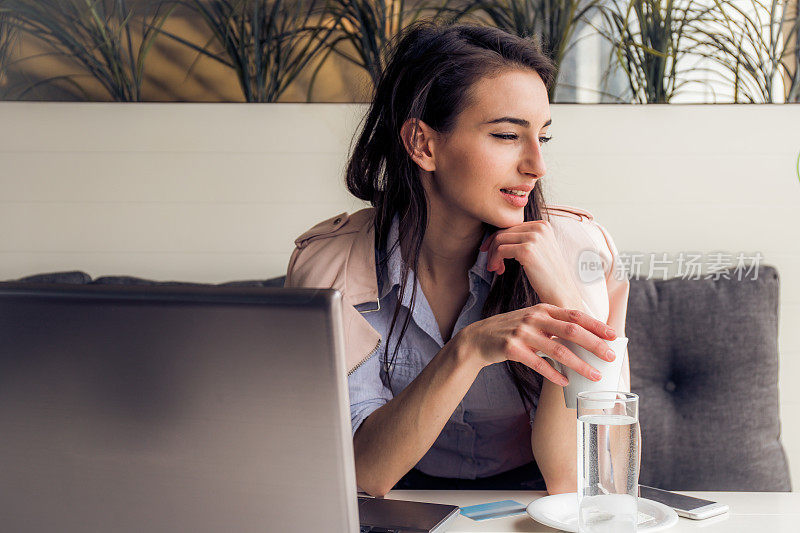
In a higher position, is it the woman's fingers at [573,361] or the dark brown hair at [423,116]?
the dark brown hair at [423,116]

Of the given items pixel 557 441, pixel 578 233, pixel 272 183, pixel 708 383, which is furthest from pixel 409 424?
pixel 272 183

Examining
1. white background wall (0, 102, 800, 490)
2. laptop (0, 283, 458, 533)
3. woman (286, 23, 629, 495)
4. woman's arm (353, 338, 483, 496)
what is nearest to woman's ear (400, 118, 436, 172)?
woman (286, 23, 629, 495)

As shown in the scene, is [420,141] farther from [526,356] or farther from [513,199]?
[526,356]

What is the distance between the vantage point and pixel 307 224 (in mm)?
1992

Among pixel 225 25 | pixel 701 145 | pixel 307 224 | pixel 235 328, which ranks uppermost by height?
pixel 225 25

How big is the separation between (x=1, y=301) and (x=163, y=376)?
137 mm

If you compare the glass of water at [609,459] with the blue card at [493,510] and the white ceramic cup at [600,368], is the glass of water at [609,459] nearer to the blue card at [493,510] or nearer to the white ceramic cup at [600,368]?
the white ceramic cup at [600,368]

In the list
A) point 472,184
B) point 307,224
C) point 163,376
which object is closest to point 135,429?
point 163,376

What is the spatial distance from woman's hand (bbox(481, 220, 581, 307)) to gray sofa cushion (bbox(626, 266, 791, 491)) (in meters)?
0.59

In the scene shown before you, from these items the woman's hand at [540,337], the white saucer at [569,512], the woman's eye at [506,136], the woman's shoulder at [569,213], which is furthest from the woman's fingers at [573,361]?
the woman's shoulder at [569,213]

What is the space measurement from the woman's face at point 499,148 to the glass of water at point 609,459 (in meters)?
0.61

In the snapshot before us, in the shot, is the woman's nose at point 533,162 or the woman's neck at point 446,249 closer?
the woman's nose at point 533,162

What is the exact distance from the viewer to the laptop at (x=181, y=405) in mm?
541

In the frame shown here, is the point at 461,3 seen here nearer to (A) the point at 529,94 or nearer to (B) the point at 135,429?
(A) the point at 529,94
